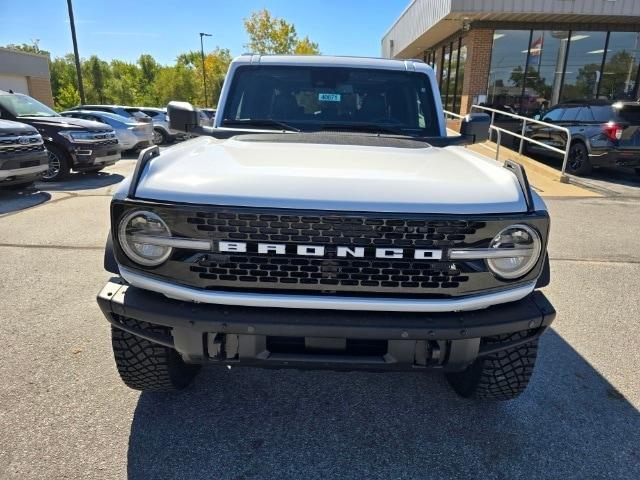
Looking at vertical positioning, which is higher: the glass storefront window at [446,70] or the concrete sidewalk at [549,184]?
the glass storefront window at [446,70]

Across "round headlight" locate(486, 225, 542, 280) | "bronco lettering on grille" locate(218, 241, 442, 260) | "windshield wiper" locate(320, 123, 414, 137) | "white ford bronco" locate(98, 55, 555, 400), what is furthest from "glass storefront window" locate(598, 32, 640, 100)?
"bronco lettering on grille" locate(218, 241, 442, 260)

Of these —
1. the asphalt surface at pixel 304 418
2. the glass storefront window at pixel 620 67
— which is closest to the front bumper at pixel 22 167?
the asphalt surface at pixel 304 418

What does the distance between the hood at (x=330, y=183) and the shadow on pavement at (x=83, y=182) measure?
7778mm

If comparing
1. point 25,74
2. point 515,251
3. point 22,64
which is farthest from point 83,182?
point 25,74

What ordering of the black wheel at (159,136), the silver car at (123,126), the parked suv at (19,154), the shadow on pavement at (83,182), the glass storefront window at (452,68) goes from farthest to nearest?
the glass storefront window at (452,68), the black wheel at (159,136), the silver car at (123,126), the shadow on pavement at (83,182), the parked suv at (19,154)

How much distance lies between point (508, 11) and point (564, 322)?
524 inches

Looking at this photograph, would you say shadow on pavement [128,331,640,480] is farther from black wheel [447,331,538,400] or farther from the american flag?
the american flag

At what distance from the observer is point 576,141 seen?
10578 mm

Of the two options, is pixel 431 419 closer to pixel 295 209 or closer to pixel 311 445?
pixel 311 445

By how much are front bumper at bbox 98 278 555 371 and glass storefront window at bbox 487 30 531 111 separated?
615 inches

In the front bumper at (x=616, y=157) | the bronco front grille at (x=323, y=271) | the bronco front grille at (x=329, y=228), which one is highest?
the bronco front grille at (x=329, y=228)

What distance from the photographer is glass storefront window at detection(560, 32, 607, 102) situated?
16.0 meters

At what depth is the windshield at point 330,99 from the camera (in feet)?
11.3

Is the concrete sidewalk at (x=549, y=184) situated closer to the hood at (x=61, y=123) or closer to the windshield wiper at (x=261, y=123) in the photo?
the windshield wiper at (x=261, y=123)
